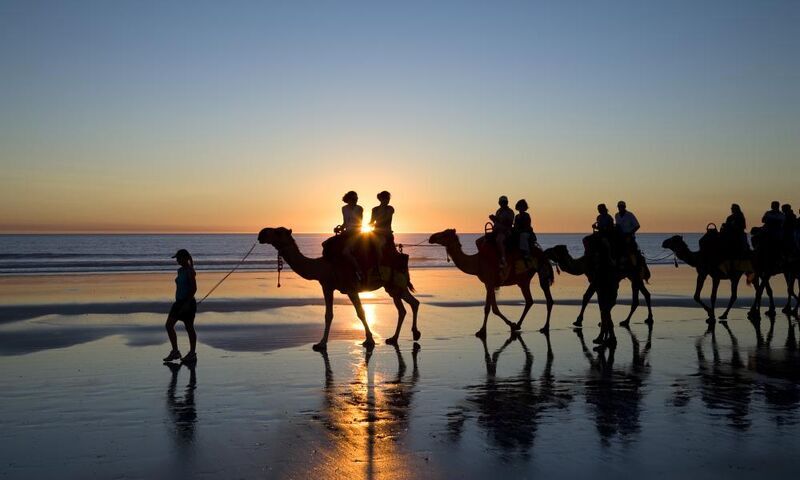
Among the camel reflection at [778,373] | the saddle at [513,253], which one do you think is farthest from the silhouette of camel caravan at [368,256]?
the camel reflection at [778,373]

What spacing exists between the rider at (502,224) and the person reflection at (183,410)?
24.8 feet

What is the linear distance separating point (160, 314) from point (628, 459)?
15.8 m

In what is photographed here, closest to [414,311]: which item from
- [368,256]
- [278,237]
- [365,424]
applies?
[368,256]

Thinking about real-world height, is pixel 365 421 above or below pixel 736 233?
below

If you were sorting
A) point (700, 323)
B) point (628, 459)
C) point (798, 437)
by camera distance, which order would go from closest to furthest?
1. point (628, 459)
2. point (798, 437)
3. point (700, 323)

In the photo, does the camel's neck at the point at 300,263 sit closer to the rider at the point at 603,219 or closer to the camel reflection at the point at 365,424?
the camel reflection at the point at 365,424

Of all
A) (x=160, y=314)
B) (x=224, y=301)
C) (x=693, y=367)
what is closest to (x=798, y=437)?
(x=693, y=367)

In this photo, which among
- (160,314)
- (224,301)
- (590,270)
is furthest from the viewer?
(224,301)

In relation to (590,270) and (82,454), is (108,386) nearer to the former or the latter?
(82,454)

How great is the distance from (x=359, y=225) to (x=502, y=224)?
389 centimetres

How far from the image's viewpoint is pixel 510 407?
381 inches

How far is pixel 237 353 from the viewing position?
14.1m

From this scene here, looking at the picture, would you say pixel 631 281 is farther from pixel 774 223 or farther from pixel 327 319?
pixel 327 319

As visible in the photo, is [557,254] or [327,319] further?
[557,254]
